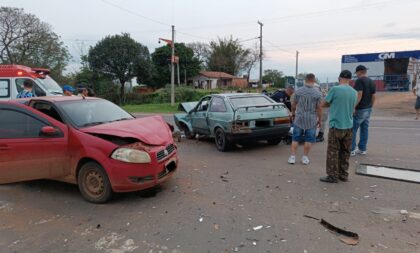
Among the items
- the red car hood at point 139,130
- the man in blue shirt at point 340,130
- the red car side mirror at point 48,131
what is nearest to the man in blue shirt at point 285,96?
the man in blue shirt at point 340,130

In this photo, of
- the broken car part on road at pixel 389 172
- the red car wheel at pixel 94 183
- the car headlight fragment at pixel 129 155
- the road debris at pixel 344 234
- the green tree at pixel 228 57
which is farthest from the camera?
the green tree at pixel 228 57

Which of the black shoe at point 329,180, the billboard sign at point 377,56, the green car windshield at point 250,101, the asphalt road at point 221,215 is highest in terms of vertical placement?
the billboard sign at point 377,56

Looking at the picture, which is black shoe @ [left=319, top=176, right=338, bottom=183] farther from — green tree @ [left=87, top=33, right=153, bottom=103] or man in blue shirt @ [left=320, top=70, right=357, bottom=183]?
green tree @ [left=87, top=33, right=153, bottom=103]

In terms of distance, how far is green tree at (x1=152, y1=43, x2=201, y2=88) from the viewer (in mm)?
55969

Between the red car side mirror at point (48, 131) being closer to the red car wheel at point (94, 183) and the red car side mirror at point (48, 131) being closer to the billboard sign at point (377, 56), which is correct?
the red car wheel at point (94, 183)

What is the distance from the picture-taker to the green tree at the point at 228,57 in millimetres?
71938

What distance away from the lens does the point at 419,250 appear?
11.1ft

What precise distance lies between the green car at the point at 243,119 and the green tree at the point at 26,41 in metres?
Result: 33.4

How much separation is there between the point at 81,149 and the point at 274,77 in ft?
289

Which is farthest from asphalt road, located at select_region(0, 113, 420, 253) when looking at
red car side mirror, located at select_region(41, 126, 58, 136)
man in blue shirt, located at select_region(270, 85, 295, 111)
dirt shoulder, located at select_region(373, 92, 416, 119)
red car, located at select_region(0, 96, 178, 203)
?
dirt shoulder, located at select_region(373, 92, 416, 119)

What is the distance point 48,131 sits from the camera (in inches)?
192

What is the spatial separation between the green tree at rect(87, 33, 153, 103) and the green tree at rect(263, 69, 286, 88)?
45.7m

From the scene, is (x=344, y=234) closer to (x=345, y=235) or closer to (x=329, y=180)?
(x=345, y=235)

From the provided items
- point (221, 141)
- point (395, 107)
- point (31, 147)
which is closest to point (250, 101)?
point (221, 141)
